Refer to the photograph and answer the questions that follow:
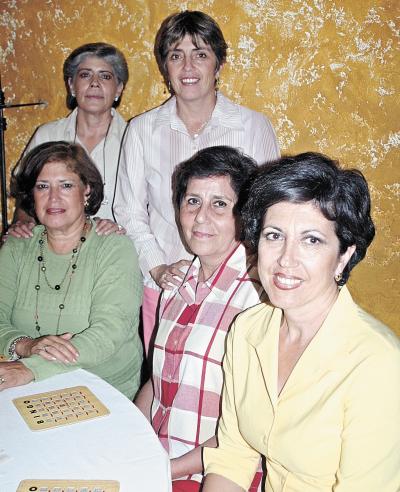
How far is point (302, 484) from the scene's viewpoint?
1235 mm

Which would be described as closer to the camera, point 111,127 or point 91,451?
point 91,451

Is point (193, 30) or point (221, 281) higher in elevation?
point (193, 30)

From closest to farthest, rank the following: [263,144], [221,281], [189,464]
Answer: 1. [189,464]
2. [221,281]
3. [263,144]

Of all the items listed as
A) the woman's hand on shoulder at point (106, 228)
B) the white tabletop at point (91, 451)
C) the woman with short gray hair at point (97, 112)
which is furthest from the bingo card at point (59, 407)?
the woman with short gray hair at point (97, 112)

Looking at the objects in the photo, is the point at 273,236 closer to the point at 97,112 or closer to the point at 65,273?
the point at 65,273

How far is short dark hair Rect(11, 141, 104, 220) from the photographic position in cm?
212

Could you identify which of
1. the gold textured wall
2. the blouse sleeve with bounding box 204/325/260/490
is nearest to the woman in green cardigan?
the blouse sleeve with bounding box 204/325/260/490

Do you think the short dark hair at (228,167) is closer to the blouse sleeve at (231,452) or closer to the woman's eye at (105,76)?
the blouse sleeve at (231,452)

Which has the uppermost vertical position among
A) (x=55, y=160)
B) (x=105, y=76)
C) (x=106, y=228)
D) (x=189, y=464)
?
(x=105, y=76)

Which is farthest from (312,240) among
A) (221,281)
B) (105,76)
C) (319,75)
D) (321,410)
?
(105,76)

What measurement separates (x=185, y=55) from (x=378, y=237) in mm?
1272

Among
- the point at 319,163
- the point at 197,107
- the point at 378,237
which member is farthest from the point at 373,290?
the point at 319,163

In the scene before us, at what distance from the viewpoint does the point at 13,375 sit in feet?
5.26

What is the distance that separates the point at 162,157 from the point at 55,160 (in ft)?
1.66
